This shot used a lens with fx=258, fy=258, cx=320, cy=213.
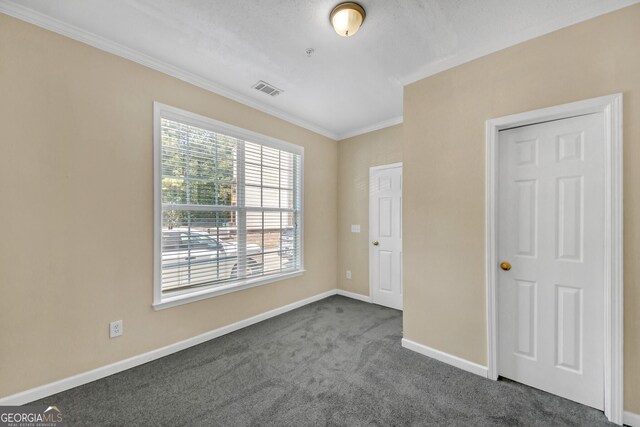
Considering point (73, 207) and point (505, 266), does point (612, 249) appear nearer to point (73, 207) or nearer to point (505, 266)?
point (505, 266)

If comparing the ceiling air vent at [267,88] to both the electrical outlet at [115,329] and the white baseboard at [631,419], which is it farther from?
the white baseboard at [631,419]

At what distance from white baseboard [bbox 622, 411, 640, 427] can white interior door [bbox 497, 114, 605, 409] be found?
0.12 meters

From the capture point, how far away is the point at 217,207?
2.77 m

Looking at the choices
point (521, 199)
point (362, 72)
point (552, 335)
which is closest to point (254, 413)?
point (552, 335)

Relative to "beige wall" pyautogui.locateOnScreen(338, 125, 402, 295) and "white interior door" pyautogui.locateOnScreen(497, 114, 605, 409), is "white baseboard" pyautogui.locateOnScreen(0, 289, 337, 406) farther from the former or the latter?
"white interior door" pyautogui.locateOnScreen(497, 114, 605, 409)

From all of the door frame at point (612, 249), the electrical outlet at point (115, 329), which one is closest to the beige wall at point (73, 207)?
the electrical outlet at point (115, 329)

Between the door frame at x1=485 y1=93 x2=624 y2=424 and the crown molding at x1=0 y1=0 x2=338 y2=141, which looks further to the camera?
the crown molding at x1=0 y1=0 x2=338 y2=141

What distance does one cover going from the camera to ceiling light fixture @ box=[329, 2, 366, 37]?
5.49 feet

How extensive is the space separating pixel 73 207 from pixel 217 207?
1.12 m

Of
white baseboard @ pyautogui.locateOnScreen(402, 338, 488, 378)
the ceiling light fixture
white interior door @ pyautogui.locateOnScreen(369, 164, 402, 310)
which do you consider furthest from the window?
white baseboard @ pyautogui.locateOnScreen(402, 338, 488, 378)

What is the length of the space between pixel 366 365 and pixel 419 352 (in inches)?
22.6

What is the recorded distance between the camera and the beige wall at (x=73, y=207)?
1732 mm

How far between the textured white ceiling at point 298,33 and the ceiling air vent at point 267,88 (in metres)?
0.09

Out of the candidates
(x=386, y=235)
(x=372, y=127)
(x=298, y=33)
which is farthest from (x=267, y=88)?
(x=386, y=235)
